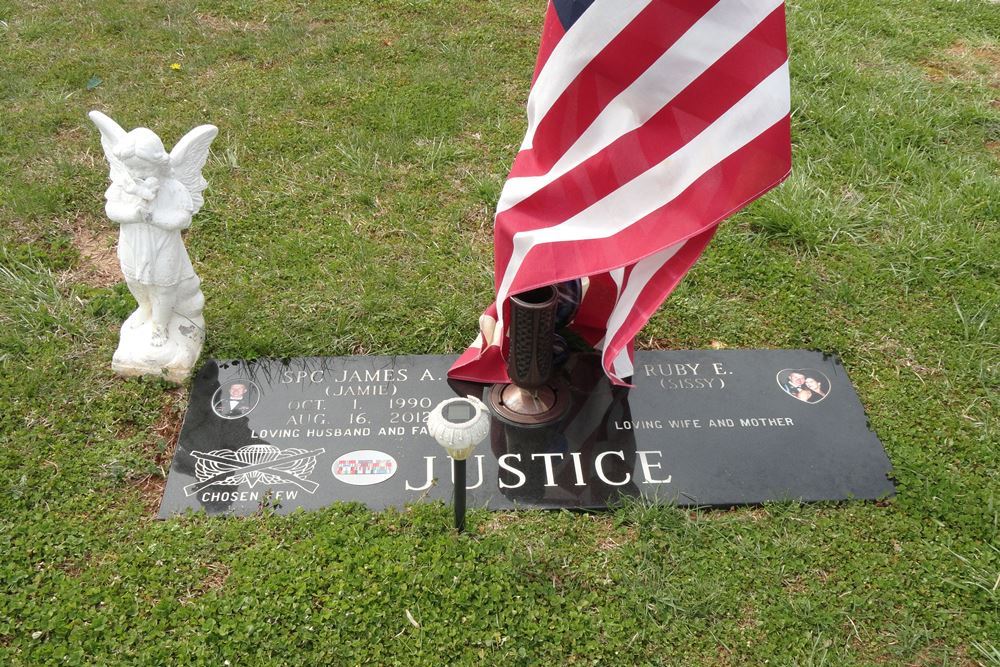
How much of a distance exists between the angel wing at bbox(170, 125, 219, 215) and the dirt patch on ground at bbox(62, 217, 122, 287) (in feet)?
3.82

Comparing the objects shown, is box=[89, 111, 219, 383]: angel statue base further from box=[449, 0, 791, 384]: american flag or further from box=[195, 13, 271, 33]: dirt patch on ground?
box=[195, 13, 271, 33]: dirt patch on ground

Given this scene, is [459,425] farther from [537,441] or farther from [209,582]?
[209,582]

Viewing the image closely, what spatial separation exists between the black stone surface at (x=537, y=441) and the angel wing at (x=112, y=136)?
950 millimetres

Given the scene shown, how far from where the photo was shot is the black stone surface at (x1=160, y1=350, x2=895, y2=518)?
10.5 ft

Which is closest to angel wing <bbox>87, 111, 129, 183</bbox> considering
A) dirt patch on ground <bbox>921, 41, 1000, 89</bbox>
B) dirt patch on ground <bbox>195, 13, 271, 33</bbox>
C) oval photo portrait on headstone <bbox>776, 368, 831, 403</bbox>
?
oval photo portrait on headstone <bbox>776, 368, 831, 403</bbox>

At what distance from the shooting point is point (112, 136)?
307cm

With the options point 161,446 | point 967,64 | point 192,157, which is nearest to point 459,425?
point 161,446

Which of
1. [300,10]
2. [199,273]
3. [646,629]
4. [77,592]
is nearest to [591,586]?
[646,629]

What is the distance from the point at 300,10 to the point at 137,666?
5.58 metres

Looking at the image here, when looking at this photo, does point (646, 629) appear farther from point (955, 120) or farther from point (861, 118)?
point (955, 120)

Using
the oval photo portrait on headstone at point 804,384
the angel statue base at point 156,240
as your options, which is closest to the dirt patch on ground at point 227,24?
the angel statue base at point 156,240

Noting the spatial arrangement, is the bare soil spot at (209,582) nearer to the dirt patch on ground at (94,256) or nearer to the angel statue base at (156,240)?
the angel statue base at (156,240)

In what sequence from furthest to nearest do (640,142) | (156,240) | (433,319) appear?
(433,319) < (156,240) < (640,142)

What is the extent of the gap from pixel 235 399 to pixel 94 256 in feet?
5.01
